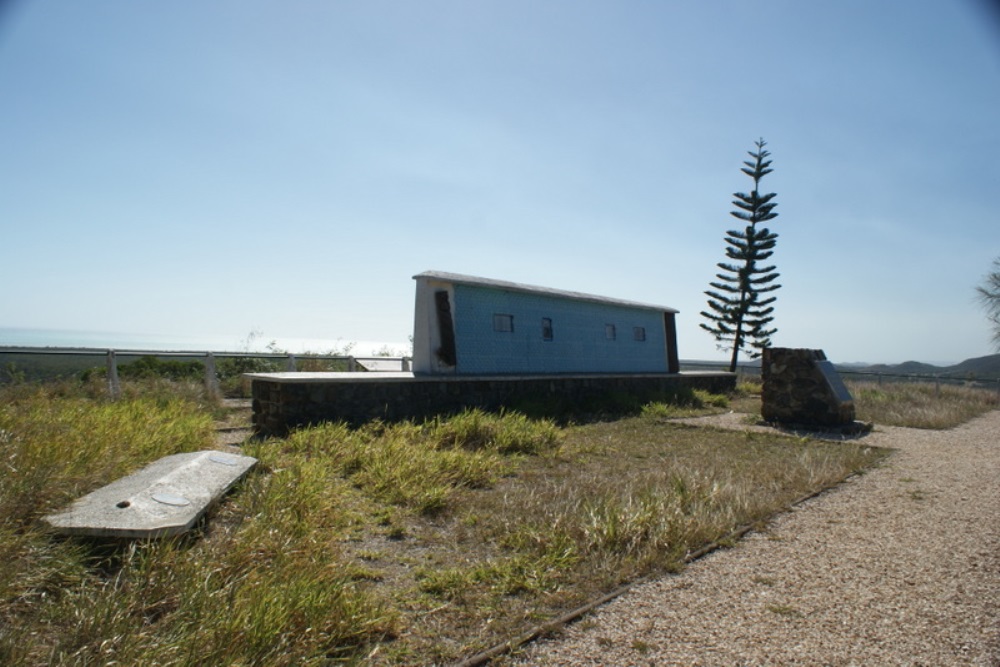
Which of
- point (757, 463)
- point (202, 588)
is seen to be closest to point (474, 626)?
point (202, 588)

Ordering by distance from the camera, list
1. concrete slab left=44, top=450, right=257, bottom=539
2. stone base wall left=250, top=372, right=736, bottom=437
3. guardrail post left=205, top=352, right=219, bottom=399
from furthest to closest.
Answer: guardrail post left=205, top=352, right=219, bottom=399
stone base wall left=250, top=372, right=736, bottom=437
concrete slab left=44, top=450, right=257, bottom=539

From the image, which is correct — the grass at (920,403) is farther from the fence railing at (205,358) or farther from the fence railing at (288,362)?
the fence railing at (205,358)

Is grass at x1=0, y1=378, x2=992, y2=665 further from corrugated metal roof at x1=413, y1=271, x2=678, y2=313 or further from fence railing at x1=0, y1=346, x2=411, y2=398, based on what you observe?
corrugated metal roof at x1=413, y1=271, x2=678, y2=313

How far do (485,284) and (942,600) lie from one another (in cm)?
910

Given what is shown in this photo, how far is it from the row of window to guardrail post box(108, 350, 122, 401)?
6.60 meters

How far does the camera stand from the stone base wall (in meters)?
8.63

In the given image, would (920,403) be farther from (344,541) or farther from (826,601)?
(344,541)

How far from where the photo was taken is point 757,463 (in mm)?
7277

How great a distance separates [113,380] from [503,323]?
6.96 metres

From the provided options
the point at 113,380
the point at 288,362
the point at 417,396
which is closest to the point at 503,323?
the point at 417,396

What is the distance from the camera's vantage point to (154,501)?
3.79 meters

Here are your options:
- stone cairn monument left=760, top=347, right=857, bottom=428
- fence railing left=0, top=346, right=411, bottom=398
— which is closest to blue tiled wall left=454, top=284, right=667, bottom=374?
fence railing left=0, top=346, right=411, bottom=398

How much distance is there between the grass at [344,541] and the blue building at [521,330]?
3.80 m

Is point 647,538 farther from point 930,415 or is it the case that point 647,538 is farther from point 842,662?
point 930,415
